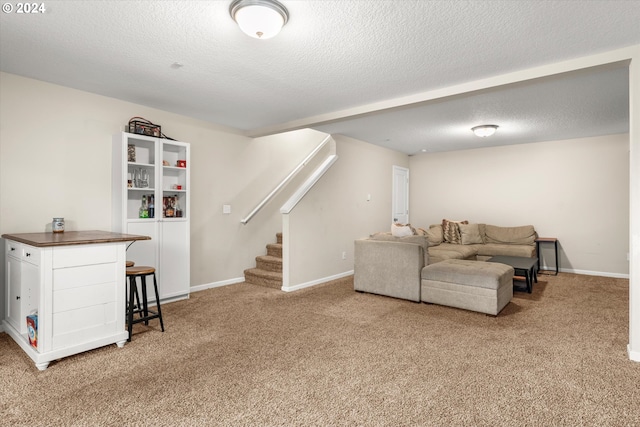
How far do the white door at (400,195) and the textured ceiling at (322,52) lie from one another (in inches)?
115

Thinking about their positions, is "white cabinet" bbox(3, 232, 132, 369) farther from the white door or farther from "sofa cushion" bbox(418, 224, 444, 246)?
the white door

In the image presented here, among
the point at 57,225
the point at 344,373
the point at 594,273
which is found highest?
the point at 57,225

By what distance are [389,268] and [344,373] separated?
2106 mm

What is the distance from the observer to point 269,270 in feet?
17.1

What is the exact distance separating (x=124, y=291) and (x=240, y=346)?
3.48ft

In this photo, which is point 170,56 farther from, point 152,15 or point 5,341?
point 5,341

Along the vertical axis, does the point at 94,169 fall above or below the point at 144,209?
above

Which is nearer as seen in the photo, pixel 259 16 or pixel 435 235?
pixel 259 16

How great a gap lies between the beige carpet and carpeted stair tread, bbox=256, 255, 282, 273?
4.46ft

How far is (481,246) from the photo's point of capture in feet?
20.5

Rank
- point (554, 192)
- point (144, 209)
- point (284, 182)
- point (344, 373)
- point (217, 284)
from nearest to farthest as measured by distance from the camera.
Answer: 1. point (344, 373)
2. point (144, 209)
3. point (217, 284)
4. point (284, 182)
5. point (554, 192)

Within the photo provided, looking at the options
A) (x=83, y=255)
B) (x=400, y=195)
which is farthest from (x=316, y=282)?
(x=400, y=195)

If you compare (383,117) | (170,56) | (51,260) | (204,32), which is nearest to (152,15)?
(204,32)

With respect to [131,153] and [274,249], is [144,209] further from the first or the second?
[274,249]
